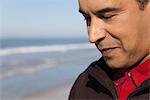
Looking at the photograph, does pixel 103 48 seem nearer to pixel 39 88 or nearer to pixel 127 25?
pixel 127 25

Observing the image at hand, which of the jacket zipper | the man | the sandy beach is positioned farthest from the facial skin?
the sandy beach

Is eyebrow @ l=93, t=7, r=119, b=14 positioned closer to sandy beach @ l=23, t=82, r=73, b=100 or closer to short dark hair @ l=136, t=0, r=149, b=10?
short dark hair @ l=136, t=0, r=149, b=10

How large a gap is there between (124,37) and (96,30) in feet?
0.45

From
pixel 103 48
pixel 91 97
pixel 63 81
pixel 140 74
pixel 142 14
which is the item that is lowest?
pixel 63 81

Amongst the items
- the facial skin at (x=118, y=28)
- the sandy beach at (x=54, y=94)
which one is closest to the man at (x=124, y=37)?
the facial skin at (x=118, y=28)

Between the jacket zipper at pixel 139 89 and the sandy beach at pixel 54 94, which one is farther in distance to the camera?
the sandy beach at pixel 54 94

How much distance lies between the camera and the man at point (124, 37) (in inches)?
75.5

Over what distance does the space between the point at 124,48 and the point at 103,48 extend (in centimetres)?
10

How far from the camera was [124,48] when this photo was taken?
1.93m

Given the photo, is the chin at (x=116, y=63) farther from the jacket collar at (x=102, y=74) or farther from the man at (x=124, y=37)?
the jacket collar at (x=102, y=74)

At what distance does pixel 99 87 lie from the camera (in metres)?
2.18

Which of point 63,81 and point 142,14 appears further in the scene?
point 63,81

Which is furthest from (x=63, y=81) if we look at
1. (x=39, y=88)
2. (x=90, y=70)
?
(x=90, y=70)

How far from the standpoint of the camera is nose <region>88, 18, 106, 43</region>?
76.1 inches
